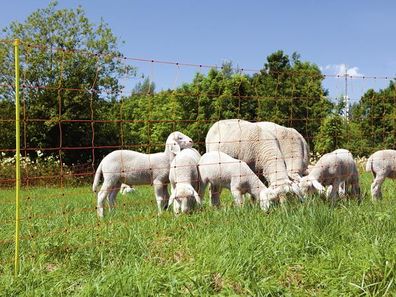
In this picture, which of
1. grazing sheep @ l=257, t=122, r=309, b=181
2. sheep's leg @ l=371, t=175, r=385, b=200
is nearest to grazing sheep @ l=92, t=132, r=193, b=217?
grazing sheep @ l=257, t=122, r=309, b=181

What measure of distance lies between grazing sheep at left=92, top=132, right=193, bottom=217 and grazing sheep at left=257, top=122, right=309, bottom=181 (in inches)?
77.0

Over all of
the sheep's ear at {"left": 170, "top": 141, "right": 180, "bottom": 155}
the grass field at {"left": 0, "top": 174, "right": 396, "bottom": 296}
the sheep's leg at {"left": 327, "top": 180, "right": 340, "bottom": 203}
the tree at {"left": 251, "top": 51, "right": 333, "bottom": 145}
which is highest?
the tree at {"left": 251, "top": 51, "right": 333, "bottom": 145}

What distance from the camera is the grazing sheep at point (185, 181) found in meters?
7.51

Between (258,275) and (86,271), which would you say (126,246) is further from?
(258,275)

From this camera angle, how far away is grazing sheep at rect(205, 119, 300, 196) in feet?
29.7

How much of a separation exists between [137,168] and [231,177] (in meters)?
2.08

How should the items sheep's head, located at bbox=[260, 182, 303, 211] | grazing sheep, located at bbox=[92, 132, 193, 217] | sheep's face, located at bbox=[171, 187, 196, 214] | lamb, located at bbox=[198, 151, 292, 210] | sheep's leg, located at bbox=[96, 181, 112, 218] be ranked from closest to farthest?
1. sheep's face, located at bbox=[171, 187, 196, 214]
2. sheep's head, located at bbox=[260, 182, 303, 211]
3. lamb, located at bbox=[198, 151, 292, 210]
4. sheep's leg, located at bbox=[96, 181, 112, 218]
5. grazing sheep, located at bbox=[92, 132, 193, 217]

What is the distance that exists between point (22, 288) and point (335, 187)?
6460mm

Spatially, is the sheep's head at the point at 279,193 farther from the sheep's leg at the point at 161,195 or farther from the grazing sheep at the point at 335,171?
→ the sheep's leg at the point at 161,195

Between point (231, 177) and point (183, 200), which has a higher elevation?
point (231, 177)

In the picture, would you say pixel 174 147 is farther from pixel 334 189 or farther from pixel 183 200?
pixel 334 189

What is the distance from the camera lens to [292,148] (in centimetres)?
1062

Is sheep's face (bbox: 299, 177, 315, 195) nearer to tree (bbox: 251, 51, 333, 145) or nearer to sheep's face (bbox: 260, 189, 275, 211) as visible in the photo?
sheep's face (bbox: 260, 189, 275, 211)

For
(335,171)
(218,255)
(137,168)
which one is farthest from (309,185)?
(218,255)
